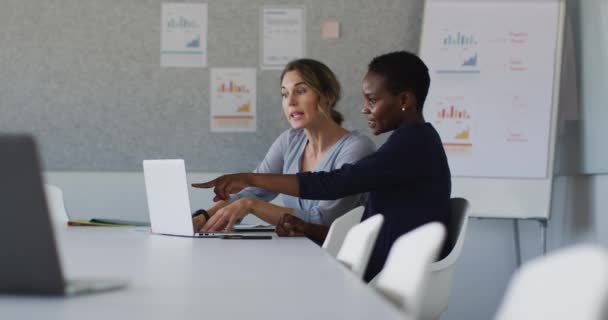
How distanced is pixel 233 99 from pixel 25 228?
10.0 ft

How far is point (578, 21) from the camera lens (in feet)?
12.4

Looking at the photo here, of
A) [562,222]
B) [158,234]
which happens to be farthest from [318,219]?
[562,222]

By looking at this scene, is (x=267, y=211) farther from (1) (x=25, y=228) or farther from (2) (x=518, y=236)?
(2) (x=518, y=236)

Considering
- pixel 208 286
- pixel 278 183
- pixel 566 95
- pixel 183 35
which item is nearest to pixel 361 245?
pixel 208 286

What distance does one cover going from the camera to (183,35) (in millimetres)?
3982

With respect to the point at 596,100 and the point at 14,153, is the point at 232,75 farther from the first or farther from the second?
the point at 14,153

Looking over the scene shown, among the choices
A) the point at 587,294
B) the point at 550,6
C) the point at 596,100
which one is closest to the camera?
the point at 587,294

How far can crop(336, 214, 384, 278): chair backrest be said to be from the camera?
1.31m

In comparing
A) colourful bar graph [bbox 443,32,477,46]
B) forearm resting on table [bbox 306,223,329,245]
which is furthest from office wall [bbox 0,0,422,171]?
forearm resting on table [bbox 306,223,329,245]

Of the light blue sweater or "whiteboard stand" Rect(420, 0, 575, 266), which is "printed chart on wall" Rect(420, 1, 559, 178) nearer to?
"whiteboard stand" Rect(420, 0, 575, 266)

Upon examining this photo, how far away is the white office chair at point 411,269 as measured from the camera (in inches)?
33.9

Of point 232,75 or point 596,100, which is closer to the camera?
point 596,100

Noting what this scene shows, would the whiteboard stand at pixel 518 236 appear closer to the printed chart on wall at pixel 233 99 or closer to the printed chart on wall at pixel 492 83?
the printed chart on wall at pixel 492 83

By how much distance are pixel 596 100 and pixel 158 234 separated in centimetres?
207
